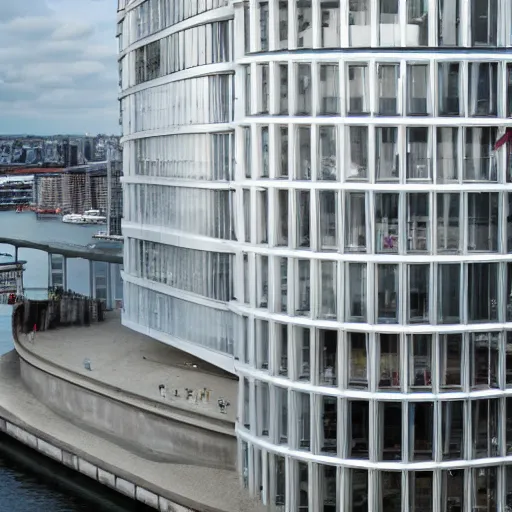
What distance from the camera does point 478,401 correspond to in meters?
28.2

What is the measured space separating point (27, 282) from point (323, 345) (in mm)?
68944

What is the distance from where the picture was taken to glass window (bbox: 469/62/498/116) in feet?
88.5

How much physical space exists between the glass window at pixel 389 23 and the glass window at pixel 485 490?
10.3 m

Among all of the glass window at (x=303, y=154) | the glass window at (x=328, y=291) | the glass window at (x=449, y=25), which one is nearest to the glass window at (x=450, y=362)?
the glass window at (x=328, y=291)

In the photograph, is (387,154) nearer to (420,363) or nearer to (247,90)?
(247,90)

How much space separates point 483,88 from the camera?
2709cm

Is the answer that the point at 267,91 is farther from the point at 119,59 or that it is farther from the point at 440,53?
the point at 119,59

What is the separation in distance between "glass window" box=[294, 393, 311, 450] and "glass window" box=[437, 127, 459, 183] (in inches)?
249

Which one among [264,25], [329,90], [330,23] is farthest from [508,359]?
[264,25]

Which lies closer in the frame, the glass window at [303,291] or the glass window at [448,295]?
the glass window at [448,295]

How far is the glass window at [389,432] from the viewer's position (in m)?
28.1

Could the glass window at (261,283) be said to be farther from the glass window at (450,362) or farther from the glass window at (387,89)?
the glass window at (387,89)

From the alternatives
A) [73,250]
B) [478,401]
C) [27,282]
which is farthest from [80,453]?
[27,282]

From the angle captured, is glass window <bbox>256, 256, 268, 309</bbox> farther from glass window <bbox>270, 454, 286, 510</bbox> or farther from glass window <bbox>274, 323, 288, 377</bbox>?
glass window <bbox>270, 454, 286, 510</bbox>
